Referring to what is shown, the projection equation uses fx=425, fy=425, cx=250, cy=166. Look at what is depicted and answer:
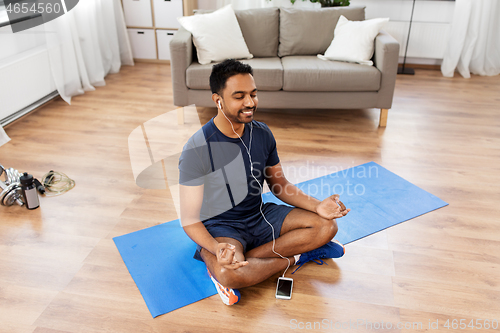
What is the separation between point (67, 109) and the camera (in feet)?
12.2

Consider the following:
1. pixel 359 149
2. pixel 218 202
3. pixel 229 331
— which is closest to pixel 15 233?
pixel 218 202

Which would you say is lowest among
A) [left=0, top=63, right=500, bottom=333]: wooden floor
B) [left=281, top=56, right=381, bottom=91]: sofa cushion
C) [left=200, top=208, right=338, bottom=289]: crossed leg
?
[left=0, top=63, right=500, bottom=333]: wooden floor

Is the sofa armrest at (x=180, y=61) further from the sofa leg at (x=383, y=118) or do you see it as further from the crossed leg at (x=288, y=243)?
the crossed leg at (x=288, y=243)

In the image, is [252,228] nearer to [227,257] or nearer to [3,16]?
[227,257]

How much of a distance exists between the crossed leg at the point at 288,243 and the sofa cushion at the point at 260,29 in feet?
6.83

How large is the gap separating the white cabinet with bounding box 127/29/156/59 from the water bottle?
3051mm

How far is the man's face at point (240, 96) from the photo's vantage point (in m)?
1.66

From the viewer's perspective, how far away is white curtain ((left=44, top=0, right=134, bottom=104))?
376 centimetres

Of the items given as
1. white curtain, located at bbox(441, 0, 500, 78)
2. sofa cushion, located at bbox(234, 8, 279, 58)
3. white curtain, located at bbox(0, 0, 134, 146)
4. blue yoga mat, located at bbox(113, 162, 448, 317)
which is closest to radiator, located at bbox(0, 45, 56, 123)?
white curtain, located at bbox(0, 0, 134, 146)

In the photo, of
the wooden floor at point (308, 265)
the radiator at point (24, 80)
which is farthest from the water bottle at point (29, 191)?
the radiator at point (24, 80)

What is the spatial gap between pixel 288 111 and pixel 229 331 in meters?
2.47

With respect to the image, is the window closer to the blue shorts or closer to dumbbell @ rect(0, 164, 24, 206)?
dumbbell @ rect(0, 164, 24, 206)

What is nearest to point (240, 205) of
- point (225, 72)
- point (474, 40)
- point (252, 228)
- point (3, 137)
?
point (252, 228)

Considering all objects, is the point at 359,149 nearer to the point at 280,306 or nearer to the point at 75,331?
the point at 280,306
